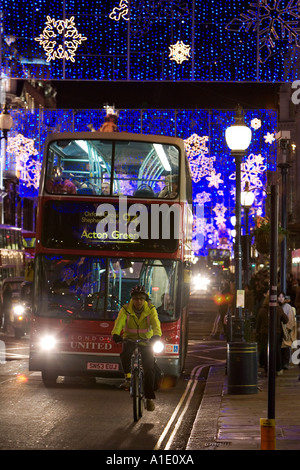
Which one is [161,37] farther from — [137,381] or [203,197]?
[203,197]

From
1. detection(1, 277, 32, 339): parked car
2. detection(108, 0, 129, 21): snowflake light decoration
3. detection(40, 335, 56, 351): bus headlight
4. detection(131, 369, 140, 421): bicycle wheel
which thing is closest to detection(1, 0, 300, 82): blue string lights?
detection(108, 0, 129, 21): snowflake light decoration

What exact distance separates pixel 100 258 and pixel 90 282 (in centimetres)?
45

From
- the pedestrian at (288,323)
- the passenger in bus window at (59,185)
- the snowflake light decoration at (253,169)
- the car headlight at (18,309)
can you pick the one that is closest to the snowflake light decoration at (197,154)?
the snowflake light decoration at (253,169)

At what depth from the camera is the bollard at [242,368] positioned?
16.3m

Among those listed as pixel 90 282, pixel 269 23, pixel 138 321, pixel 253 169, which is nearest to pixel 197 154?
pixel 253 169

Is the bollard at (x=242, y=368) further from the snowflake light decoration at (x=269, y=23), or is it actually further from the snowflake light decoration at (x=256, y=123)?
the snowflake light decoration at (x=256, y=123)

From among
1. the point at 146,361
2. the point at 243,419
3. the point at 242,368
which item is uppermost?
the point at 146,361

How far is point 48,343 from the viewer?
1727cm

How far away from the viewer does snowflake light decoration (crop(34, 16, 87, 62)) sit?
24734 millimetres

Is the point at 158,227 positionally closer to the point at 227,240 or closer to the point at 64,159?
the point at 64,159

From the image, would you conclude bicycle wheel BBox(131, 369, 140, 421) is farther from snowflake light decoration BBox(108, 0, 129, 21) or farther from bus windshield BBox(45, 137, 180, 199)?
snowflake light decoration BBox(108, 0, 129, 21)

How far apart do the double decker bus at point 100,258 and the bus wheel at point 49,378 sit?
0.04m

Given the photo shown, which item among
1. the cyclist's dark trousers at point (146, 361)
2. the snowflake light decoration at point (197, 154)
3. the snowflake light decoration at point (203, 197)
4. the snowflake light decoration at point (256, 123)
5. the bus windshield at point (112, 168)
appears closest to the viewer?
the cyclist's dark trousers at point (146, 361)

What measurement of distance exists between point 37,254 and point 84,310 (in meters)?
1.26
